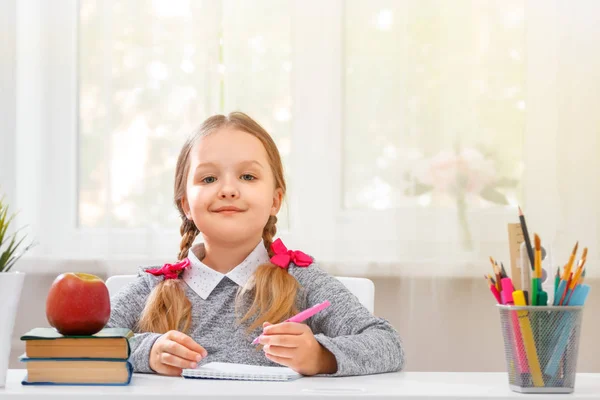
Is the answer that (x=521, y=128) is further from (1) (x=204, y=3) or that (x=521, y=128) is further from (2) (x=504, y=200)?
(1) (x=204, y=3)

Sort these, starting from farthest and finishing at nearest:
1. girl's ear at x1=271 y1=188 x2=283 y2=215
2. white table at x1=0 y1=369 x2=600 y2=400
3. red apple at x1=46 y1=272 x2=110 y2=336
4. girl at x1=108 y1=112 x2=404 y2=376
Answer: girl's ear at x1=271 y1=188 x2=283 y2=215 < girl at x1=108 y1=112 x2=404 y2=376 < red apple at x1=46 y1=272 x2=110 y2=336 < white table at x1=0 y1=369 x2=600 y2=400

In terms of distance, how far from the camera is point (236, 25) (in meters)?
2.26

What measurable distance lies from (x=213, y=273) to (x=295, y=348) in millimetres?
370

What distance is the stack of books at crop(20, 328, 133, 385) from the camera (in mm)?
955

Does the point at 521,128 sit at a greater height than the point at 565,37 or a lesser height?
lesser

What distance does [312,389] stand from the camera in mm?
918

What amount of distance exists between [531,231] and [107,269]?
1.12 metres

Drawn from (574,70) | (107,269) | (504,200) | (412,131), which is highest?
(574,70)

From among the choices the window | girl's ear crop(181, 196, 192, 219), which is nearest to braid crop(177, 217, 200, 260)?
girl's ear crop(181, 196, 192, 219)

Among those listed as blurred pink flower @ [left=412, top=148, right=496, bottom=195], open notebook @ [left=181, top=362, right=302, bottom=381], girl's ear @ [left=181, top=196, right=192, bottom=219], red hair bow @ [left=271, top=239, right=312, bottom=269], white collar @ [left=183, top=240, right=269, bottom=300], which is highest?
blurred pink flower @ [left=412, top=148, right=496, bottom=195]

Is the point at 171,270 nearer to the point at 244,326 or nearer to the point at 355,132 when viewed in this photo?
the point at 244,326

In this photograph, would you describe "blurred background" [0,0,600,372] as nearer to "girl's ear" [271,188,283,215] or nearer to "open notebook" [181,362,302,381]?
"girl's ear" [271,188,283,215]

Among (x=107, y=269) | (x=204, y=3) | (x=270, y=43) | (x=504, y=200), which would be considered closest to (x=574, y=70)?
(x=504, y=200)

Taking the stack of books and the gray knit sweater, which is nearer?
the stack of books
